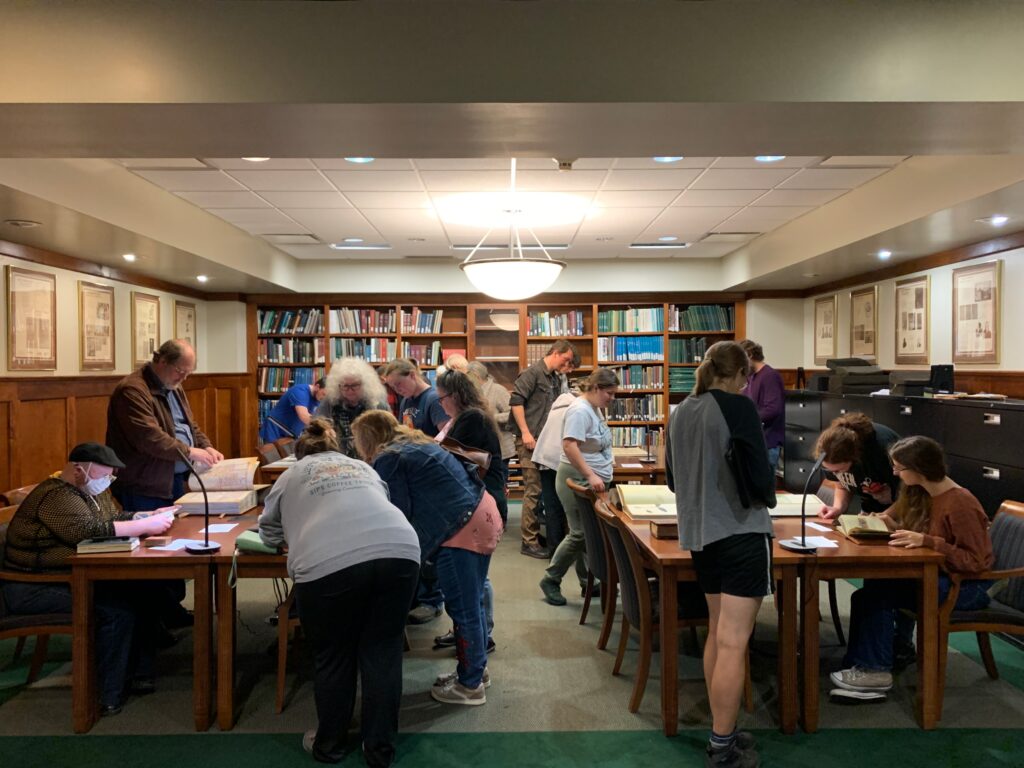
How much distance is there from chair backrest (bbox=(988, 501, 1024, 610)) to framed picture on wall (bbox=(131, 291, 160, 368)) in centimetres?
649

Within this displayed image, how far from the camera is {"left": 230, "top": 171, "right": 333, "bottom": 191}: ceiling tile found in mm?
4805

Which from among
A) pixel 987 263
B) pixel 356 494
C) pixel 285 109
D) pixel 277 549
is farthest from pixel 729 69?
pixel 987 263

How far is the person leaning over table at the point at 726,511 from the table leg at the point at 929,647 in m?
0.85

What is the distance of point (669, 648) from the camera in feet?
9.87

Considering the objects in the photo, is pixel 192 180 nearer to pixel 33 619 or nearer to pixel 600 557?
pixel 33 619

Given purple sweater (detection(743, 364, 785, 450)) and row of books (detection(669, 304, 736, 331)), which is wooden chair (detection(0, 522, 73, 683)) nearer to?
purple sweater (detection(743, 364, 785, 450))

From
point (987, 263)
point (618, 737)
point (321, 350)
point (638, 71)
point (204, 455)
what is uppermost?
point (638, 71)

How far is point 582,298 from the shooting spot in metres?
8.91

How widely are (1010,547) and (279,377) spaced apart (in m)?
7.42

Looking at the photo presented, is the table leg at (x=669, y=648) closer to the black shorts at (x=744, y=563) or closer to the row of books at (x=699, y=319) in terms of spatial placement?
the black shorts at (x=744, y=563)

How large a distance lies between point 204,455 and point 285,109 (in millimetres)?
2213

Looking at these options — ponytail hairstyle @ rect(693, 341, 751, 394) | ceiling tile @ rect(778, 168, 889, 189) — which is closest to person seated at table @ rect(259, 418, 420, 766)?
ponytail hairstyle @ rect(693, 341, 751, 394)

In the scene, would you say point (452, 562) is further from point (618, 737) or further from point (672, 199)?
point (672, 199)

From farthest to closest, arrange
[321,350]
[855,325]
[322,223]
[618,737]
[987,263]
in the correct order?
[321,350], [855,325], [322,223], [987,263], [618,737]
